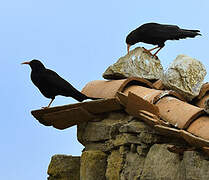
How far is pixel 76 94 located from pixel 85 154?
1.92ft

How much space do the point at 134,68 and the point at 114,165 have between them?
3.62 ft

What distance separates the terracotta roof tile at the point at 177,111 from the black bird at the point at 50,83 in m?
0.88

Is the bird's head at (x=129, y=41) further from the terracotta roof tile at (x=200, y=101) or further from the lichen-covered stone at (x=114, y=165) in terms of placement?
the lichen-covered stone at (x=114, y=165)

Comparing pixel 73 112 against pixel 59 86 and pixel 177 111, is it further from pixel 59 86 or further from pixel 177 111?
pixel 177 111

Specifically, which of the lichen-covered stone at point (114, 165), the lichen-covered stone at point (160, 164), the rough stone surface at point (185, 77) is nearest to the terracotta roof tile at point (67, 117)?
the lichen-covered stone at point (114, 165)

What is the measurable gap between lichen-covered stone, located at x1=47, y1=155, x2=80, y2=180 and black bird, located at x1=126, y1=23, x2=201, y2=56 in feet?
4.83

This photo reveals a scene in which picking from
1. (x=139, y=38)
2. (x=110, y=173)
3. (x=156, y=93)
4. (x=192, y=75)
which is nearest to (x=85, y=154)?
(x=110, y=173)

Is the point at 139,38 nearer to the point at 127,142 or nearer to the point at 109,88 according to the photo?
the point at 109,88

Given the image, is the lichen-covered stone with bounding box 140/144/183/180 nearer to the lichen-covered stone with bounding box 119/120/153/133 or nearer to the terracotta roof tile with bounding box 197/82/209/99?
the lichen-covered stone with bounding box 119/120/153/133

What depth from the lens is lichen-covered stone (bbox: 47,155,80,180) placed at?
543 cm

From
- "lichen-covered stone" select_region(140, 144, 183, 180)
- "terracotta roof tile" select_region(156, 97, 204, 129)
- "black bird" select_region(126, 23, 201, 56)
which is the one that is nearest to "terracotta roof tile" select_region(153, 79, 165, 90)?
"terracotta roof tile" select_region(156, 97, 204, 129)

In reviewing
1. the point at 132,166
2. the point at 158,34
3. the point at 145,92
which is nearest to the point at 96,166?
the point at 132,166

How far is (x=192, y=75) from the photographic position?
17.1 feet

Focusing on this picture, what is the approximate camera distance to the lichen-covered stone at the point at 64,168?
17.8 feet
